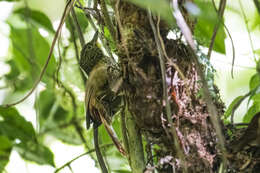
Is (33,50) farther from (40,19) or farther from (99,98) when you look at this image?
(99,98)

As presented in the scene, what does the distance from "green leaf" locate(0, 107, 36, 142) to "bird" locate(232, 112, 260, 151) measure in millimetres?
1093

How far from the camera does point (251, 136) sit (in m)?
0.89

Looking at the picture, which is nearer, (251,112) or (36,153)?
(251,112)

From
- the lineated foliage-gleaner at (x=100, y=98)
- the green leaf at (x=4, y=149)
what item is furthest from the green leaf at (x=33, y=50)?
the lineated foliage-gleaner at (x=100, y=98)

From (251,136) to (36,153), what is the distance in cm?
128

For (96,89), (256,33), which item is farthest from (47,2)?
(256,33)

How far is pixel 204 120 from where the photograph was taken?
3.18 ft

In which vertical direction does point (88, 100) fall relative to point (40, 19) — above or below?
below

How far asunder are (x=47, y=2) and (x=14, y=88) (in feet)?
2.16

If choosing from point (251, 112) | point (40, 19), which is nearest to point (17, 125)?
point (40, 19)

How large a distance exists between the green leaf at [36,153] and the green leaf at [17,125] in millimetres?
72

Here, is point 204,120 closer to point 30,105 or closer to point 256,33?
point 256,33

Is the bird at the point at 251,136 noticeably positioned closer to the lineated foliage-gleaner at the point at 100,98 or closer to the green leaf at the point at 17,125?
the lineated foliage-gleaner at the point at 100,98

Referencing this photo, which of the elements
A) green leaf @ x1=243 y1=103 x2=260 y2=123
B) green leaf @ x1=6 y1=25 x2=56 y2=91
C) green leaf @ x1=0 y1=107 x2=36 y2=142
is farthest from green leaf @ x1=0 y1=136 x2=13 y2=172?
green leaf @ x1=243 y1=103 x2=260 y2=123
